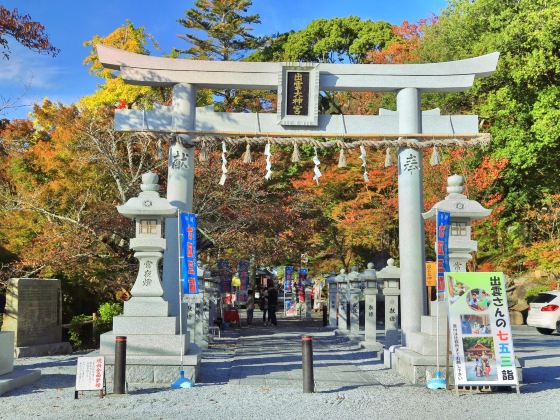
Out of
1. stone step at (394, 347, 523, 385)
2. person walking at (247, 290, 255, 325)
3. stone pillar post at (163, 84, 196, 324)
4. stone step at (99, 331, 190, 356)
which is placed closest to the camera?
stone step at (394, 347, 523, 385)

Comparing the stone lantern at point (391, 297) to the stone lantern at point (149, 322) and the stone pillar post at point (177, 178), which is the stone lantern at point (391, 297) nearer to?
the stone pillar post at point (177, 178)

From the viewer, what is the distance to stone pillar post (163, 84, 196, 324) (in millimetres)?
11266

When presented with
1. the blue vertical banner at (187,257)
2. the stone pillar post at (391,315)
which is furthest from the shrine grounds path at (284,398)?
the stone pillar post at (391,315)

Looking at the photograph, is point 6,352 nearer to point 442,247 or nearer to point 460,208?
point 442,247

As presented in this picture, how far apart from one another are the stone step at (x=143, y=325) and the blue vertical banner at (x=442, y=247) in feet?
14.4

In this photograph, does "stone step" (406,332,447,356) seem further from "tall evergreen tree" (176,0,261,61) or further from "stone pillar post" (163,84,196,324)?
"tall evergreen tree" (176,0,261,61)

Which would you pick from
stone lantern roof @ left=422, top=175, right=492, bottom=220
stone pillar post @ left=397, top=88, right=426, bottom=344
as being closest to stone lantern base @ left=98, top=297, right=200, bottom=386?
stone pillar post @ left=397, top=88, right=426, bottom=344

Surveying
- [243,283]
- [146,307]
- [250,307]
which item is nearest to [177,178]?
[146,307]

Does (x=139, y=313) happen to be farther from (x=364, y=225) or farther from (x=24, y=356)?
(x=364, y=225)

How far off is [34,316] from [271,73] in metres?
7.85

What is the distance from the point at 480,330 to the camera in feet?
27.9

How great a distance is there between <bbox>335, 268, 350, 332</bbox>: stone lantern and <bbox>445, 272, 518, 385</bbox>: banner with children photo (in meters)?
10.7

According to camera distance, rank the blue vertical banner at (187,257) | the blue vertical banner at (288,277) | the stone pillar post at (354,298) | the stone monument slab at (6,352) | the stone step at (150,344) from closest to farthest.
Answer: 1. the stone monument slab at (6,352)
2. the stone step at (150,344)
3. the blue vertical banner at (187,257)
4. the stone pillar post at (354,298)
5. the blue vertical banner at (288,277)

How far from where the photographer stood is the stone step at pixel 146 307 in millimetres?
9781
